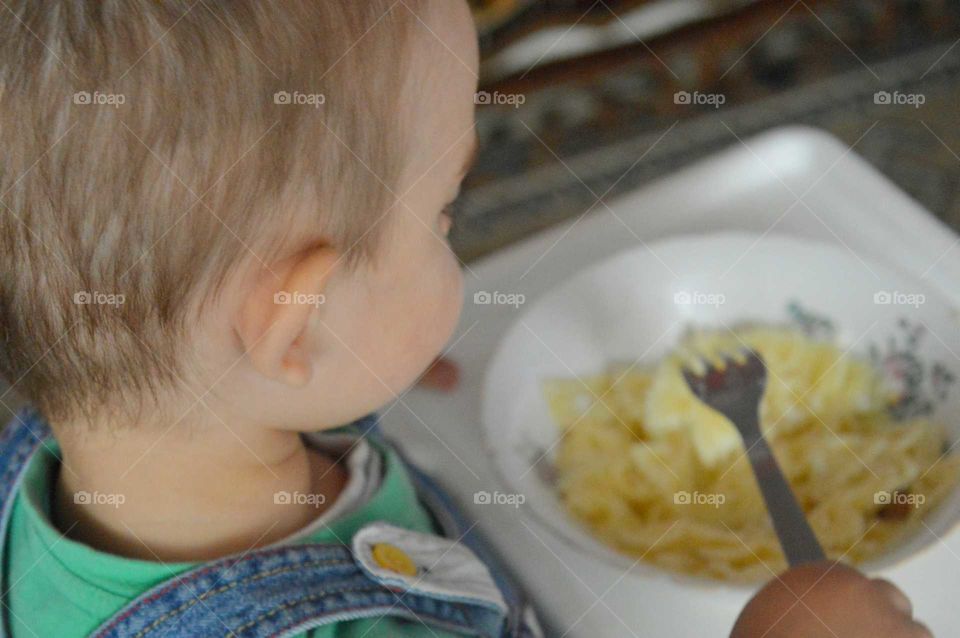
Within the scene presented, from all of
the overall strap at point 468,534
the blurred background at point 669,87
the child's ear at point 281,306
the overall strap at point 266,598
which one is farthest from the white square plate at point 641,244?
the blurred background at point 669,87

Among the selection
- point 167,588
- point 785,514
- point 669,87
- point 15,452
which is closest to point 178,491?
point 167,588

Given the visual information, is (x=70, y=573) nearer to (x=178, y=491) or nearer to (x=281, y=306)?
(x=178, y=491)

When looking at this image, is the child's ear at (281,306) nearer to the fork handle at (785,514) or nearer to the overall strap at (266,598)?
the overall strap at (266,598)

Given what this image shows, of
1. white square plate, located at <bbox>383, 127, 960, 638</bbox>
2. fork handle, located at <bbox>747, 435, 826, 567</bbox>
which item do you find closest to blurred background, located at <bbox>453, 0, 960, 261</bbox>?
white square plate, located at <bbox>383, 127, 960, 638</bbox>

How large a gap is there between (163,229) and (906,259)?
0.57 m

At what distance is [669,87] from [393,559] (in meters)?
1.02

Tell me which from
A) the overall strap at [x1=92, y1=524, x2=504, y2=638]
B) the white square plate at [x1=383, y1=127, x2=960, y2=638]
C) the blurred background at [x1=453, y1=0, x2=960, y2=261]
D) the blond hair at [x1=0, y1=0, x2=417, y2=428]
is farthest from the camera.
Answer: the blurred background at [x1=453, y1=0, x2=960, y2=261]

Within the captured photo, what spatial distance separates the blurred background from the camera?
1272 mm

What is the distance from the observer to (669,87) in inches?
55.1

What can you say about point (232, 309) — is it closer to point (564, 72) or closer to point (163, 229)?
point (163, 229)

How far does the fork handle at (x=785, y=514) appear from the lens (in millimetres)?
538

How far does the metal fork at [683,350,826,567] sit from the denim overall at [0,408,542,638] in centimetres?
15

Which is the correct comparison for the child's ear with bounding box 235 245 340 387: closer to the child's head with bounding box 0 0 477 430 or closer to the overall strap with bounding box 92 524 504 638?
the child's head with bounding box 0 0 477 430

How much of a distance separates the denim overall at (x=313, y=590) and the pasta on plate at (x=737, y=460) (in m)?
0.09
